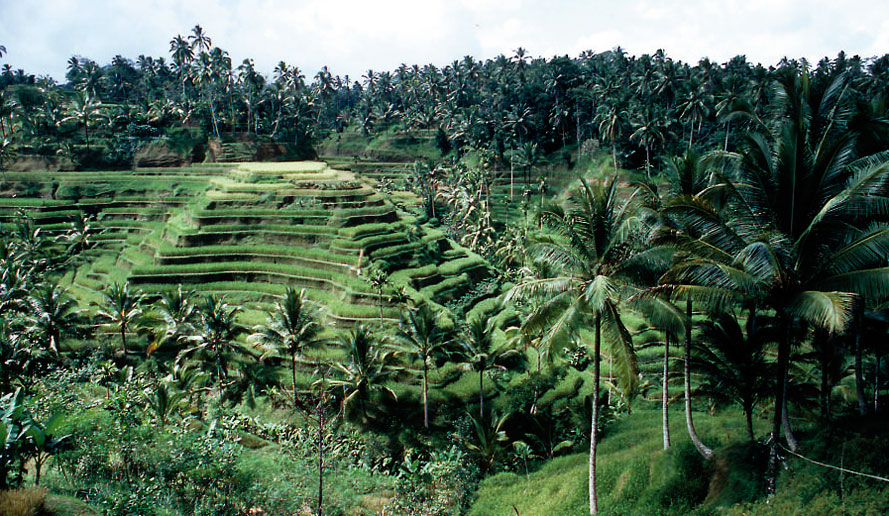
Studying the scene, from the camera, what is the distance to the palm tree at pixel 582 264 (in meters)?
15.2

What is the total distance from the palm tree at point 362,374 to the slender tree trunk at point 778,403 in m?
19.5

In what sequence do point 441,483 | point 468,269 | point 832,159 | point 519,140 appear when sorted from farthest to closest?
point 519,140 → point 468,269 → point 441,483 → point 832,159

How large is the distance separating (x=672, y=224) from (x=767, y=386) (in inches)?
293

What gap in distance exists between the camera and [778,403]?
12734 mm

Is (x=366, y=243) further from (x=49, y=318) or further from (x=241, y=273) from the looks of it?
(x=49, y=318)

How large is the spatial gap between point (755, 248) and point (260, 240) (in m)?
41.5

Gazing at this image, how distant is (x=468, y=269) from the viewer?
46.8 metres

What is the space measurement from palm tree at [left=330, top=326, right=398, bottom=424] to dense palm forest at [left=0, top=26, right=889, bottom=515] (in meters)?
0.17

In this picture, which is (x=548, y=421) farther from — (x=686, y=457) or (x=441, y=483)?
(x=686, y=457)

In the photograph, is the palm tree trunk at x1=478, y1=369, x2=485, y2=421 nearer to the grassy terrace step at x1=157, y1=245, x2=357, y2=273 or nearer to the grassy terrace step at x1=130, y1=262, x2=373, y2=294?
the grassy terrace step at x1=130, y1=262, x2=373, y2=294

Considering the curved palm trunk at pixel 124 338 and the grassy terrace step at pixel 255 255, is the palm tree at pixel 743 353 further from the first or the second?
the curved palm trunk at pixel 124 338

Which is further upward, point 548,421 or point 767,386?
point 767,386

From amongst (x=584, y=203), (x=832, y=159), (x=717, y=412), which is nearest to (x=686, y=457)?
(x=584, y=203)

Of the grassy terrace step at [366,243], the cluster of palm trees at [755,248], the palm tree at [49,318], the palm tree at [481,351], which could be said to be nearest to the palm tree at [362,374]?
the palm tree at [481,351]
